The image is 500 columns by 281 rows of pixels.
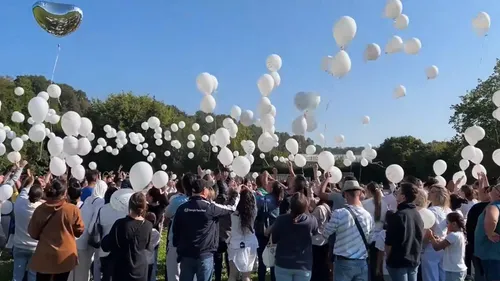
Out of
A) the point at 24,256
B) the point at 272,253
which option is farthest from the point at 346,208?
the point at 24,256

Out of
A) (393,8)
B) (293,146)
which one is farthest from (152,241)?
(393,8)

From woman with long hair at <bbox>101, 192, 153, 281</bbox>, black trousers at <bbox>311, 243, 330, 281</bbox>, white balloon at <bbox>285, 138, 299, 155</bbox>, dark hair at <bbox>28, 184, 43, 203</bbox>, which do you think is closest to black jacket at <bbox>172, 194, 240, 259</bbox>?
woman with long hair at <bbox>101, 192, 153, 281</bbox>

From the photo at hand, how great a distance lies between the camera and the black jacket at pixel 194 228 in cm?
480

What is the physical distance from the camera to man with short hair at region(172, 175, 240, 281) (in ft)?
15.7

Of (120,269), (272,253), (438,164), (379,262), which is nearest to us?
(120,269)

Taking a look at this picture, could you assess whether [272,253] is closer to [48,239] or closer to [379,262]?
[379,262]

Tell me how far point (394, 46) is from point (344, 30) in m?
1.35

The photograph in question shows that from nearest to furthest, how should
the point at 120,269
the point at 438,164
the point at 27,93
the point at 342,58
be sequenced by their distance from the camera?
the point at 120,269 → the point at 342,58 → the point at 438,164 → the point at 27,93

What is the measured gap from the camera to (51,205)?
15.0 ft

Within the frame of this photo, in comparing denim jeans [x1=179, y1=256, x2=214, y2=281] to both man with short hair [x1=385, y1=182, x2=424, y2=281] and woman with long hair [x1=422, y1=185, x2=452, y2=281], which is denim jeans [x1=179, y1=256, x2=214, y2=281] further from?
woman with long hair [x1=422, y1=185, x2=452, y2=281]

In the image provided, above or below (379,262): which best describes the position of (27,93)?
above

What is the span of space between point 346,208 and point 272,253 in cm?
117

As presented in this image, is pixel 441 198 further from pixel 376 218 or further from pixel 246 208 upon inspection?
pixel 246 208

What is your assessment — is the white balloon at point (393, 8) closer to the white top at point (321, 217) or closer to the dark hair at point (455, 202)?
the dark hair at point (455, 202)
